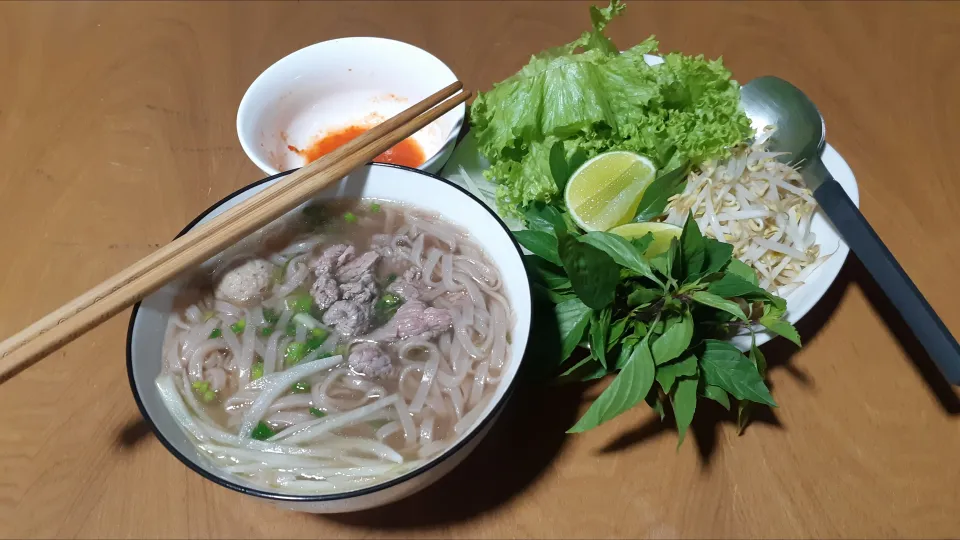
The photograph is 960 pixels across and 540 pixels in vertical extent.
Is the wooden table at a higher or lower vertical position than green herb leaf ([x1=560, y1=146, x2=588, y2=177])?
lower

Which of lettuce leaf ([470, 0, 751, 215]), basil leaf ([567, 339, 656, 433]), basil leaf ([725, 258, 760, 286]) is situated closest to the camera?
basil leaf ([567, 339, 656, 433])

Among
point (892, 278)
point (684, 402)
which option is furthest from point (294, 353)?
point (892, 278)

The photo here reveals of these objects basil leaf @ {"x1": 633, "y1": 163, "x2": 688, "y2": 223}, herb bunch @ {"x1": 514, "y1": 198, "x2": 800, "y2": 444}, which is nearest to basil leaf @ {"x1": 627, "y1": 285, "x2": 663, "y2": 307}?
herb bunch @ {"x1": 514, "y1": 198, "x2": 800, "y2": 444}

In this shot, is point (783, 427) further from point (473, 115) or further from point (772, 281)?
point (473, 115)

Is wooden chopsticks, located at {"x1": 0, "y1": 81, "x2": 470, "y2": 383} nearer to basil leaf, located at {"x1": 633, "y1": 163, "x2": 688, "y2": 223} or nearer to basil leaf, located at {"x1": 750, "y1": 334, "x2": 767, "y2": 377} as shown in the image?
basil leaf, located at {"x1": 633, "y1": 163, "x2": 688, "y2": 223}

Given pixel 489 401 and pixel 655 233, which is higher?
pixel 655 233

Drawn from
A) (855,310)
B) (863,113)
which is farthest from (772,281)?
(863,113)

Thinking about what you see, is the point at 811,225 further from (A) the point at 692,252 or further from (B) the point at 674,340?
(B) the point at 674,340
